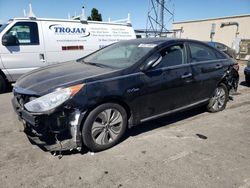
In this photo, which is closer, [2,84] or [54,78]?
[54,78]

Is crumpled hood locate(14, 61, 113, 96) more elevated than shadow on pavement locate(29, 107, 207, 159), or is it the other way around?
crumpled hood locate(14, 61, 113, 96)

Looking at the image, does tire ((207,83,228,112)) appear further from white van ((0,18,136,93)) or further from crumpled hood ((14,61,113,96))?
white van ((0,18,136,93))

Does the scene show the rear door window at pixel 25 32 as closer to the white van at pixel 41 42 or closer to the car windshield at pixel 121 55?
the white van at pixel 41 42

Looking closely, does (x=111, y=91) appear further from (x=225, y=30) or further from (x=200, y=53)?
(x=225, y=30)

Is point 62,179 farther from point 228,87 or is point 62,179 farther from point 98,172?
point 228,87

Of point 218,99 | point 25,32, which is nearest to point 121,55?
point 218,99

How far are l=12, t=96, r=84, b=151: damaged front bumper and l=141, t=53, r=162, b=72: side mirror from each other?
120cm

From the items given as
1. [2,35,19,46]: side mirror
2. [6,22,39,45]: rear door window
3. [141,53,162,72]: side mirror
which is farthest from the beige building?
[141,53,162,72]: side mirror

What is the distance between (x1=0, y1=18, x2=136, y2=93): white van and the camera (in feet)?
21.7

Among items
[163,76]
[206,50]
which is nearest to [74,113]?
[163,76]

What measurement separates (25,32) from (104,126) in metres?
4.74

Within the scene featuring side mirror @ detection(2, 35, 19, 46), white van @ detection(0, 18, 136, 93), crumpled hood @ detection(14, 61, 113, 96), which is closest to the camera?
crumpled hood @ detection(14, 61, 113, 96)

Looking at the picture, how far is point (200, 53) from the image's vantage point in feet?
15.6

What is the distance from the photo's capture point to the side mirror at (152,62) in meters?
3.69
